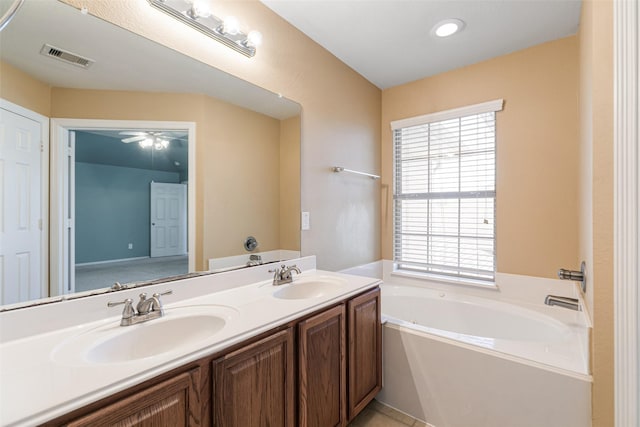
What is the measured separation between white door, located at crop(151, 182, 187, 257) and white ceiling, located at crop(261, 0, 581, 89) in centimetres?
133

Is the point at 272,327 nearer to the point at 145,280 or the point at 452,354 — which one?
the point at 145,280

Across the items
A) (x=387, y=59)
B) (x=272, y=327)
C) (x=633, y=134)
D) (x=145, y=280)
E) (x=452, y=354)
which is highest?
(x=387, y=59)

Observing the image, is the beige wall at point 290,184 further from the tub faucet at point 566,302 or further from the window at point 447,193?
the tub faucet at point 566,302

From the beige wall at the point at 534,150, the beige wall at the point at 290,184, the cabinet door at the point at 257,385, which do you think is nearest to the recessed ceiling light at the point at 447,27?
the beige wall at the point at 534,150

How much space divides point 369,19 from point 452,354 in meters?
2.15

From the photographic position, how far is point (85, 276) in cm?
112

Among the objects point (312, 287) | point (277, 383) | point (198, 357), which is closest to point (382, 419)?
point (312, 287)

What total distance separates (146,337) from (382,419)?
1.45m

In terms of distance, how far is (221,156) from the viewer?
159 centimetres

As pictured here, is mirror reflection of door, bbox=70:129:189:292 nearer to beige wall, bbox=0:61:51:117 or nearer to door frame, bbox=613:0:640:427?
beige wall, bbox=0:61:51:117

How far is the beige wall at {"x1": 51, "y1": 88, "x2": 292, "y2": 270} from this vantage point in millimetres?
1224

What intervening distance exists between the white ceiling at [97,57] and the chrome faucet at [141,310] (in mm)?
865

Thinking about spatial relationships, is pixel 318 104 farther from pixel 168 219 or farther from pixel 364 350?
pixel 364 350

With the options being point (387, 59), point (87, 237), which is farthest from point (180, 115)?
point (387, 59)
